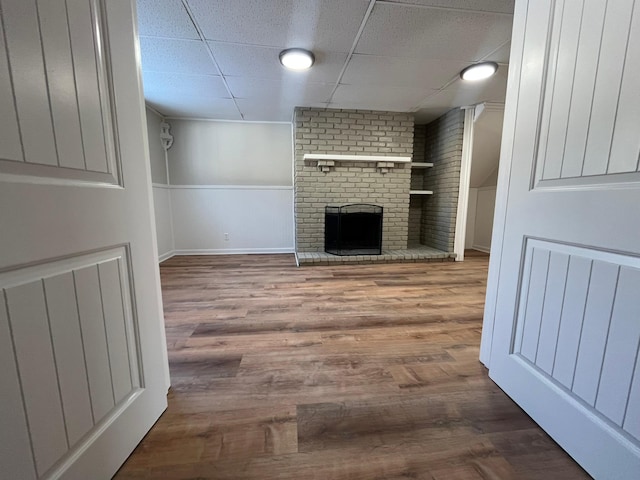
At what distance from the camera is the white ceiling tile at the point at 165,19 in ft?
5.30

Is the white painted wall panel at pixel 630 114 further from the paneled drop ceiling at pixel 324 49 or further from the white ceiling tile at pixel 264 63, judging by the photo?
the white ceiling tile at pixel 264 63

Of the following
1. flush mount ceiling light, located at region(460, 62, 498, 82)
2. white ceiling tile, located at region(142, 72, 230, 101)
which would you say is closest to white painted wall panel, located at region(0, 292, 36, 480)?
white ceiling tile, located at region(142, 72, 230, 101)

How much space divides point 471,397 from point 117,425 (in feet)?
4.72

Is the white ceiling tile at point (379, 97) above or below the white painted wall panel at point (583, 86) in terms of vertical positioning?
above

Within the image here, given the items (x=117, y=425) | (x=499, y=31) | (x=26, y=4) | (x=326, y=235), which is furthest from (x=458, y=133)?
(x=117, y=425)

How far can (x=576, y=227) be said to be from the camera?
34.3 inches

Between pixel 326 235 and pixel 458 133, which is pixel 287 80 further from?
pixel 458 133

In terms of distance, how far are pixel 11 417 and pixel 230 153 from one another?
4197 millimetres

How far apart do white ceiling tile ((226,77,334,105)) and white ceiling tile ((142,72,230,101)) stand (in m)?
0.16

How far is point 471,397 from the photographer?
1.19 m

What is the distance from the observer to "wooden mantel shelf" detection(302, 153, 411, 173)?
3.66 m

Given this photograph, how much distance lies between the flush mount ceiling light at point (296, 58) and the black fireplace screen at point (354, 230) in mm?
1930

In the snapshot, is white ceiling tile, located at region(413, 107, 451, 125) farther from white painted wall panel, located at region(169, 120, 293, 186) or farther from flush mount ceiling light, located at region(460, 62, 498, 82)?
white painted wall panel, located at region(169, 120, 293, 186)

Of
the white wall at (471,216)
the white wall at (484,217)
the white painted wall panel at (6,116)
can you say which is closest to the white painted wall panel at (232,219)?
the white wall at (471,216)
